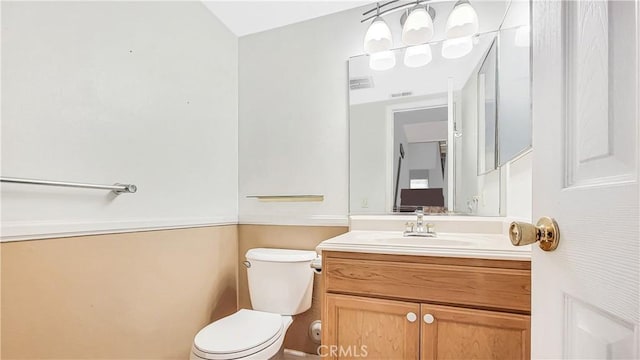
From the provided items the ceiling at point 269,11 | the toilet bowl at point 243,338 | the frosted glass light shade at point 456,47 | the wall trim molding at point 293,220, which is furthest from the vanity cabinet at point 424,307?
the ceiling at point 269,11

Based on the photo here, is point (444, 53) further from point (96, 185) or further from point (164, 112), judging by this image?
point (96, 185)

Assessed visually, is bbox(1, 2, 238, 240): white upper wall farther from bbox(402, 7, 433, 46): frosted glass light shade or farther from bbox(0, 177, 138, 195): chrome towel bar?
bbox(402, 7, 433, 46): frosted glass light shade

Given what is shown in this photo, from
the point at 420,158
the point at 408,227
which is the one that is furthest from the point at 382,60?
the point at 408,227

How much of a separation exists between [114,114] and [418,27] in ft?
4.81

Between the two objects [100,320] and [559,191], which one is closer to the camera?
[559,191]

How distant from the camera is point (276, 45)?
75.7 inches

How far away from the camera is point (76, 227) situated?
1.08 m

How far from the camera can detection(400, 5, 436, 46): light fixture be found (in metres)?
1.51

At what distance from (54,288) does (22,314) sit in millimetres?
100

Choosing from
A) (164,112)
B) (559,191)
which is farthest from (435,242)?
(164,112)

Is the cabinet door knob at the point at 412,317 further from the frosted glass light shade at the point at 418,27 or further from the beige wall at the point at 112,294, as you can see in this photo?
the frosted glass light shade at the point at 418,27

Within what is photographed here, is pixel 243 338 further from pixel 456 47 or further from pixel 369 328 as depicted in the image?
pixel 456 47

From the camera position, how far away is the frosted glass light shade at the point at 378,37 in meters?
1.59

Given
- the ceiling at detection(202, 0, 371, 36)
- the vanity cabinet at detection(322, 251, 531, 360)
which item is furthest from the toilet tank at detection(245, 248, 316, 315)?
the ceiling at detection(202, 0, 371, 36)
